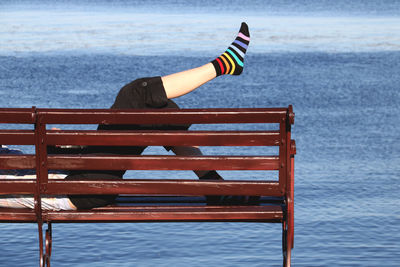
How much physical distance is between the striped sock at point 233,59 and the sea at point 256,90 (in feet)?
4.83

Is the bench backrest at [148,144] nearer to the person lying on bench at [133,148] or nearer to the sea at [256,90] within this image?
the person lying on bench at [133,148]

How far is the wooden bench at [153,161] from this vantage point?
14.7 ft

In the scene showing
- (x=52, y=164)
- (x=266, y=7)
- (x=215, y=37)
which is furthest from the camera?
(x=266, y=7)

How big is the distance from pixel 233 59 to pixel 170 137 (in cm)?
148

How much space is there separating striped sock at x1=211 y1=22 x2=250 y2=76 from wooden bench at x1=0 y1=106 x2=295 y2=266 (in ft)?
3.43

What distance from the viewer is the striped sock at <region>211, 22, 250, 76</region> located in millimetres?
5559

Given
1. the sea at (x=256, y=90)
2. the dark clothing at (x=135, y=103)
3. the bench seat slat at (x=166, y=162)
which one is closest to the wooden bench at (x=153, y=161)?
the bench seat slat at (x=166, y=162)

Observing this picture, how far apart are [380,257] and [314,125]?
18.2 ft

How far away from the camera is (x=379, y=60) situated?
1820 centimetres

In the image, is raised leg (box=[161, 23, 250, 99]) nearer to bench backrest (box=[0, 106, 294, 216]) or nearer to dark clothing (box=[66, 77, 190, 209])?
dark clothing (box=[66, 77, 190, 209])

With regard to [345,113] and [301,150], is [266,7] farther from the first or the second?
[301,150]

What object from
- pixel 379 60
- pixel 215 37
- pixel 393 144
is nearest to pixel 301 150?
pixel 393 144

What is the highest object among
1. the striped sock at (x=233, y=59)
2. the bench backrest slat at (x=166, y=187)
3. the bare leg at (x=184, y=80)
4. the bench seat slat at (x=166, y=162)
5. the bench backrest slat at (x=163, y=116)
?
the striped sock at (x=233, y=59)

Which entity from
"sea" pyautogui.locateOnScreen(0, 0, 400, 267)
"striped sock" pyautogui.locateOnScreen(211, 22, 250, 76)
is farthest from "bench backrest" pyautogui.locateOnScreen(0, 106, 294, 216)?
"sea" pyautogui.locateOnScreen(0, 0, 400, 267)
